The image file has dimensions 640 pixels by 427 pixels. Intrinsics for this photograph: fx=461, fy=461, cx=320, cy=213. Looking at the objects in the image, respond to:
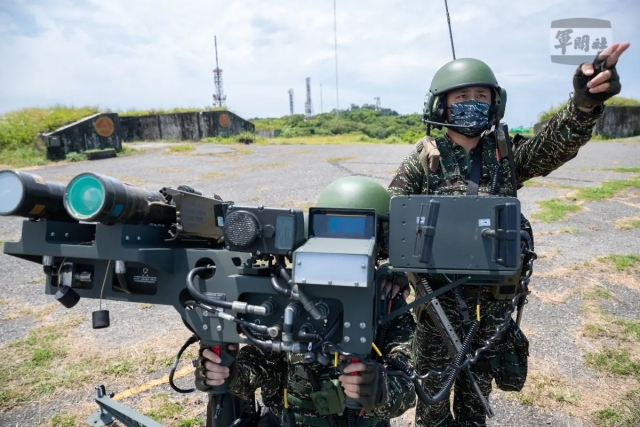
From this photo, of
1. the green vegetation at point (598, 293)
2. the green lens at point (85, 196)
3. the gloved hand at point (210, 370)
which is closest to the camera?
the green lens at point (85, 196)

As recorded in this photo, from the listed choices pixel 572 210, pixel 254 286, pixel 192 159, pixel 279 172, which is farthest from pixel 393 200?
pixel 192 159

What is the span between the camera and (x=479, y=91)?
3016mm

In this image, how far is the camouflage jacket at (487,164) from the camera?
282cm

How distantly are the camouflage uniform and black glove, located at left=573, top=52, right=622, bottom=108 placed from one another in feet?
0.93

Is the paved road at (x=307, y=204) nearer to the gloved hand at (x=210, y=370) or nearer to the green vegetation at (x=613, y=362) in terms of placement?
the green vegetation at (x=613, y=362)

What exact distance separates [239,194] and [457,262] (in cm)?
1048

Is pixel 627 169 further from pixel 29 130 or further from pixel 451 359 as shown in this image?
pixel 29 130

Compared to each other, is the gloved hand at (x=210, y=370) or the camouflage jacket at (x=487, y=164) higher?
the camouflage jacket at (x=487, y=164)

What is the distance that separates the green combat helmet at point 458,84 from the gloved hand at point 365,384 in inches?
68.9

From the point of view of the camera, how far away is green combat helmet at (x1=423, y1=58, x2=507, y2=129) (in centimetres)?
295

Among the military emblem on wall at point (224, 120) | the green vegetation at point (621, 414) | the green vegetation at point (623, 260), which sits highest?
the military emblem on wall at point (224, 120)

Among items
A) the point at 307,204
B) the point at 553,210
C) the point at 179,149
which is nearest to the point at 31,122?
the point at 179,149

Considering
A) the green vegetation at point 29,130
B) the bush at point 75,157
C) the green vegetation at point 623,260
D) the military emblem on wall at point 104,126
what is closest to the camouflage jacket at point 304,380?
the green vegetation at point 623,260

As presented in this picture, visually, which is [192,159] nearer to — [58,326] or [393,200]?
[58,326]
